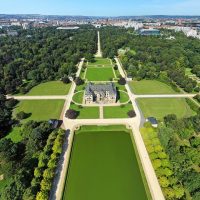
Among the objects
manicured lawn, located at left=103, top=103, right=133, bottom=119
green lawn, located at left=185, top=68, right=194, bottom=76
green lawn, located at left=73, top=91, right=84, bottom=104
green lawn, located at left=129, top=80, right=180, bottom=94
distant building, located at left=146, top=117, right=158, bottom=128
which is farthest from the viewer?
green lawn, located at left=185, top=68, right=194, bottom=76

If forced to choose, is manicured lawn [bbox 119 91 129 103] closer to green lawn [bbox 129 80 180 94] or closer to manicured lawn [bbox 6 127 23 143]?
green lawn [bbox 129 80 180 94]

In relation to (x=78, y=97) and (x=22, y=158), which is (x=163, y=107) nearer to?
(x=78, y=97)

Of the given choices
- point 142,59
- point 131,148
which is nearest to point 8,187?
point 131,148

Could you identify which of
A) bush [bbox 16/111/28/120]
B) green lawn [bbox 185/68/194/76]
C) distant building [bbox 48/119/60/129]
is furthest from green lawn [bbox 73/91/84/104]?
green lawn [bbox 185/68/194/76]

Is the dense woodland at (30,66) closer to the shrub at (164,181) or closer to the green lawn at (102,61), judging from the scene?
the green lawn at (102,61)

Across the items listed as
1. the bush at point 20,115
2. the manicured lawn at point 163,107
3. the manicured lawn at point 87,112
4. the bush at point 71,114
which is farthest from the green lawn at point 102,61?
the bush at point 20,115

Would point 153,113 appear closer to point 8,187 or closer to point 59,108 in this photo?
point 59,108
